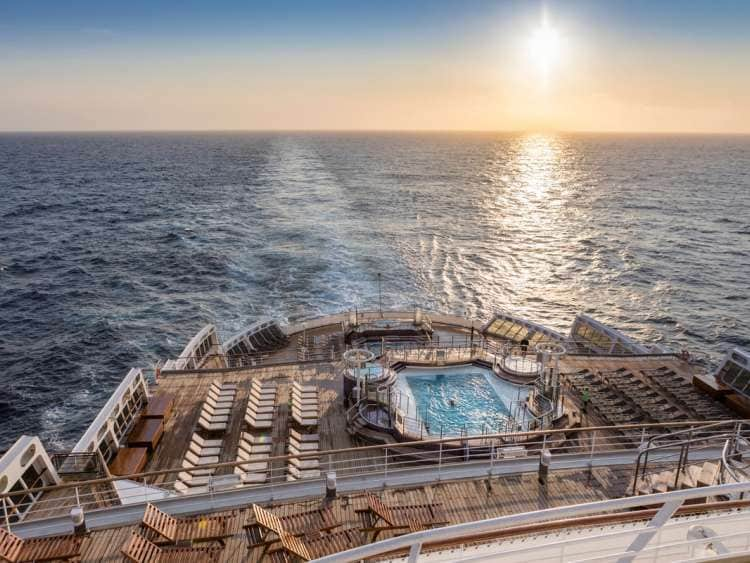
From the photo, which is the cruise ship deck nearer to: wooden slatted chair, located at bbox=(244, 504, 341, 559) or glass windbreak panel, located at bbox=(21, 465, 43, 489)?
glass windbreak panel, located at bbox=(21, 465, 43, 489)

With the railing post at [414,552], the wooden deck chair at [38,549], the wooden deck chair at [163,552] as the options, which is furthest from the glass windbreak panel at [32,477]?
the railing post at [414,552]

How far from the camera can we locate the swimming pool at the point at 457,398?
20.0m

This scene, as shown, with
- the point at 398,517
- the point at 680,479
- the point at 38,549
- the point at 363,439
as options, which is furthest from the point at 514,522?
the point at 363,439

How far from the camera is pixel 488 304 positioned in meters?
50.2

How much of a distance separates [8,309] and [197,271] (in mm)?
18021

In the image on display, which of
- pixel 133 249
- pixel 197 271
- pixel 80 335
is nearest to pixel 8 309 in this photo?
pixel 80 335

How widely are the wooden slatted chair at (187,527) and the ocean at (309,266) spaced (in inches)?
881

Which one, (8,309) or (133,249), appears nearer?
(8,309)

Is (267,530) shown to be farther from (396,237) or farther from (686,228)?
(686,228)

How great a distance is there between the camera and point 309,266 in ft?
187

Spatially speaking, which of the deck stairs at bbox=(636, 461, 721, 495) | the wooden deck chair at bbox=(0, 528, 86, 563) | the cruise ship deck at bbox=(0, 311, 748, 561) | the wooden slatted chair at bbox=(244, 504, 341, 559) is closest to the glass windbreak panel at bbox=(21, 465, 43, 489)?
the cruise ship deck at bbox=(0, 311, 748, 561)

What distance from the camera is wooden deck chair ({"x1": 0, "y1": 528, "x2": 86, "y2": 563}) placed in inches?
379

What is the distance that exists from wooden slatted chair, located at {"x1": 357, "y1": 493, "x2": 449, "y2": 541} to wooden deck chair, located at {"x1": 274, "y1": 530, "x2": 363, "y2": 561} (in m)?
0.44

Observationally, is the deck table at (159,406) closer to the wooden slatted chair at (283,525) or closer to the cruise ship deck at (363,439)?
the cruise ship deck at (363,439)
